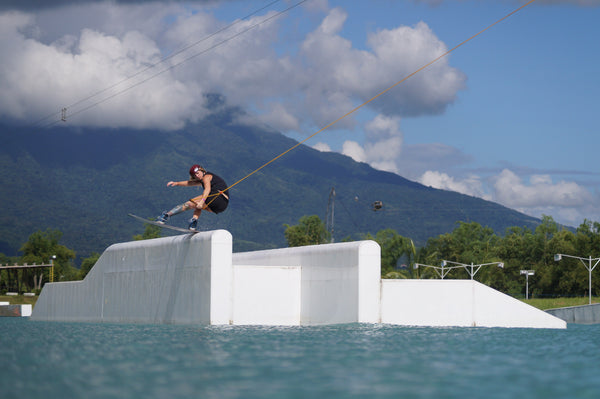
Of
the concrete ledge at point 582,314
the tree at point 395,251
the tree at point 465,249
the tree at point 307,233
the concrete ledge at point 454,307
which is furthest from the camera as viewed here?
the tree at point 395,251

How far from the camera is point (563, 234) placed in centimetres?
8931

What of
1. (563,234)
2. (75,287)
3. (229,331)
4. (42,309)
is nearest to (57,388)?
(229,331)

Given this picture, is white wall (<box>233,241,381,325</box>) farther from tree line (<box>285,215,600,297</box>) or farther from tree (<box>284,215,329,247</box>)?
tree (<box>284,215,329,247</box>)

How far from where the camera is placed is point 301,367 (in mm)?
10008

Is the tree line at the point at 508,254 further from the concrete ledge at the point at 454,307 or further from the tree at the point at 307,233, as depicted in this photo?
the concrete ledge at the point at 454,307

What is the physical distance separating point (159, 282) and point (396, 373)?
52.2ft

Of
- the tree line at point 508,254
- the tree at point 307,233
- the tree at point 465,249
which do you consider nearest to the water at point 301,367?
the tree line at point 508,254

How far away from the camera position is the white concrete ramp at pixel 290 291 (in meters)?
20.0

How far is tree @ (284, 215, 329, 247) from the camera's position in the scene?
98606 millimetres

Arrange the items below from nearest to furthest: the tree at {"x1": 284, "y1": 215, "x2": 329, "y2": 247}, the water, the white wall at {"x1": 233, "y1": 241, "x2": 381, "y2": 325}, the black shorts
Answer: the water → the black shorts → the white wall at {"x1": 233, "y1": 241, "x2": 381, "y2": 325} → the tree at {"x1": 284, "y1": 215, "x2": 329, "y2": 247}

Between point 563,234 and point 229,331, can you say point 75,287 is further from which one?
point 563,234

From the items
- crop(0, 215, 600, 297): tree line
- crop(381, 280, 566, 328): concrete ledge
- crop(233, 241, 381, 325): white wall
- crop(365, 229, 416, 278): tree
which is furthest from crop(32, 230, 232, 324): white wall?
crop(365, 229, 416, 278): tree

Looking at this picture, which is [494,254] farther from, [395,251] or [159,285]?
[159,285]

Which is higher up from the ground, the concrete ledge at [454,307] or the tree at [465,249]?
the tree at [465,249]
